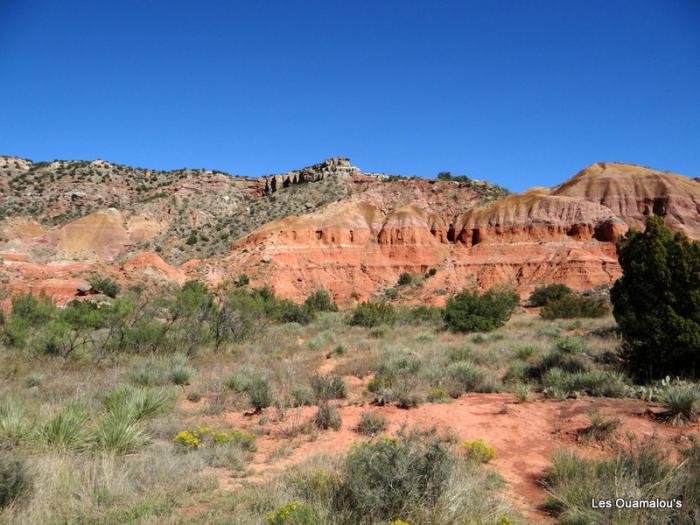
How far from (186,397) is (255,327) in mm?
8900

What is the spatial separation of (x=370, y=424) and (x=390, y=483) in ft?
9.18

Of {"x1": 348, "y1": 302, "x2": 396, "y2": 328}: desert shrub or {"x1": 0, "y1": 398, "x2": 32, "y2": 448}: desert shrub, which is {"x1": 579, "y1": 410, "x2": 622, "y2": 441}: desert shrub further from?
{"x1": 348, "y1": 302, "x2": 396, "y2": 328}: desert shrub

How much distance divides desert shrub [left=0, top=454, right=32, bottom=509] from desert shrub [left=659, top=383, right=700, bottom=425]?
299 inches

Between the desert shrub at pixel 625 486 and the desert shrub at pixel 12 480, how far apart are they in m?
4.86

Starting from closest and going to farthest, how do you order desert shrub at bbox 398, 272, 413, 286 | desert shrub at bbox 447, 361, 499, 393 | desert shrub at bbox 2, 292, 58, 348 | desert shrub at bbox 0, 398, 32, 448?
desert shrub at bbox 0, 398, 32, 448 → desert shrub at bbox 447, 361, 499, 393 → desert shrub at bbox 2, 292, 58, 348 → desert shrub at bbox 398, 272, 413, 286

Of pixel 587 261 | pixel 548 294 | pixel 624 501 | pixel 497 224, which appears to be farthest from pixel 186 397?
pixel 497 224

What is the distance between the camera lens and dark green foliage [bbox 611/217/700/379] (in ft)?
27.8

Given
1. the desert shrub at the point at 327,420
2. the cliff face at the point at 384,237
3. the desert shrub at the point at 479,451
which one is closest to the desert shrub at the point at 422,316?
the cliff face at the point at 384,237

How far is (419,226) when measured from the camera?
47812 mm

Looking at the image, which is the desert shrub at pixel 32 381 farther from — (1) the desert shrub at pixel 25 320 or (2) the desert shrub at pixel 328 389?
(2) the desert shrub at pixel 328 389

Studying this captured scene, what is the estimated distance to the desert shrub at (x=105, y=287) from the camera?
1235 inches

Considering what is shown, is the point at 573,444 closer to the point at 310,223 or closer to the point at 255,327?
the point at 255,327

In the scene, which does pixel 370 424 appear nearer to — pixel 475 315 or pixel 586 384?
pixel 586 384

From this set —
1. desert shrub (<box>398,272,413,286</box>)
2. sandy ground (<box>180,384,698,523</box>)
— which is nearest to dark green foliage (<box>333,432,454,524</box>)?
sandy ground (<box>180,384,698,523</box>)
